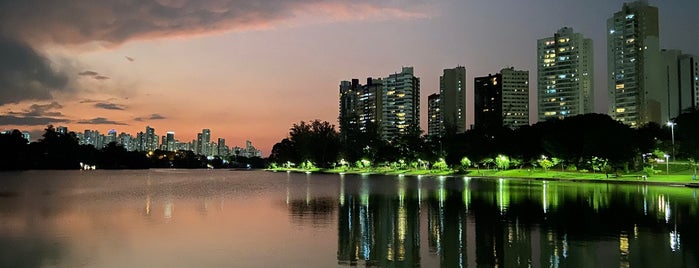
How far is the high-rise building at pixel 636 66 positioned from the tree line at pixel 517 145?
45.3 metres

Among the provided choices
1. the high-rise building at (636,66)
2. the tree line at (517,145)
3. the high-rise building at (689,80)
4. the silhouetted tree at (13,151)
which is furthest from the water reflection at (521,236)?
the high-rise building at (689,80)

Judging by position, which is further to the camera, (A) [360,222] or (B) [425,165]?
(B) [425,165]

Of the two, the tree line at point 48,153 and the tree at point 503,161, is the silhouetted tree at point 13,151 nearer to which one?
the tree line at point 48,153

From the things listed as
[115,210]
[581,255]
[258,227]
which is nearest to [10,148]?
[115,210]

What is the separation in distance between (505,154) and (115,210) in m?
84.3

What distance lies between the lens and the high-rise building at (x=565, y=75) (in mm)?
184625

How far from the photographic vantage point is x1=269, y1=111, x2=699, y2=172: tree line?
238ft

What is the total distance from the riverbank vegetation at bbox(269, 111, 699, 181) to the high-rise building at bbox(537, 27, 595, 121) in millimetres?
55136

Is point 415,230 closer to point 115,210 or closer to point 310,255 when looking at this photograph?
point 310,255

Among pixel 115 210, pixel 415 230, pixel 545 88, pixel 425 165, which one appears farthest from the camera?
pixel 545 88

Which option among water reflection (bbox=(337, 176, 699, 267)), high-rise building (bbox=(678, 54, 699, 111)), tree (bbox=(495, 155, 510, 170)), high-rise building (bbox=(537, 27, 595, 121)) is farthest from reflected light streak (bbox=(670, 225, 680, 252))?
high-rise building (bbox=(678, 54, 699, 111))

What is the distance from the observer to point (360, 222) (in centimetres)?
2202

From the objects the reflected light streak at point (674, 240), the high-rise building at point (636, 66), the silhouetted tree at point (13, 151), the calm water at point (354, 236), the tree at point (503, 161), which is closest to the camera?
the calm water at point (354, 236)

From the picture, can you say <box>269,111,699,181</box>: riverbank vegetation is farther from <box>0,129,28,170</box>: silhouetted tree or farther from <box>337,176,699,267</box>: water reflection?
<box>0,129,28,170</box>: silhouetted tree
